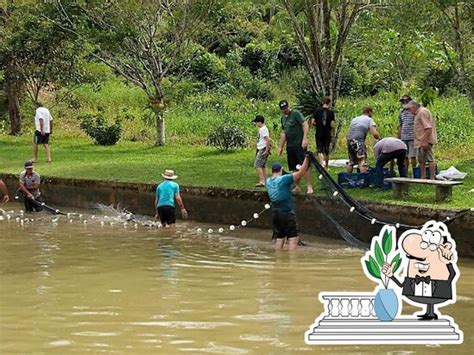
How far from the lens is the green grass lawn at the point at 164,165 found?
563 inches

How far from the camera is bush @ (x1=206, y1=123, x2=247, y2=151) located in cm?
2344

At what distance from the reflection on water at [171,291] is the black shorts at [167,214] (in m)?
0.39

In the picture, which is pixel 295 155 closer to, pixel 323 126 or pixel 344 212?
pixel 323 126

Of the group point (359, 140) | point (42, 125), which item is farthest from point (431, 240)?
point (42, 125)

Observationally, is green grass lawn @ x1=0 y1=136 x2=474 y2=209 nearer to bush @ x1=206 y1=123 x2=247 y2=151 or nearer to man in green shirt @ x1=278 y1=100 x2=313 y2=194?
bush @ x1=206 y1=123 x2=247 y2=151

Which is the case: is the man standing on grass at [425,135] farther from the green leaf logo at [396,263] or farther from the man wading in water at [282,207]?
the green leaf logo at [396,263]

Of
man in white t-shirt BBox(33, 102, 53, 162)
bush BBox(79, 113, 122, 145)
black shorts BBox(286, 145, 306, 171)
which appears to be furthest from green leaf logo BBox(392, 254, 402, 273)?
bush BBox(79, 113, 122, 145)

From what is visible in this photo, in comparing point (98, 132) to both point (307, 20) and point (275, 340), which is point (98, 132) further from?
point (275, 340)

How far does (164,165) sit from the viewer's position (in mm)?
20516

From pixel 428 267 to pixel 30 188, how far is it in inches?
531

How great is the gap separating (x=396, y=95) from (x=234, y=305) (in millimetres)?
17685

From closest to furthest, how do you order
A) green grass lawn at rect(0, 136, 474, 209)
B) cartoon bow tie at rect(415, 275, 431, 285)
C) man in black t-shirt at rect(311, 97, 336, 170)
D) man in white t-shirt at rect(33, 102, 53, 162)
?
cartoon bow tie at rect(415, 275, 431, 285), green grass lawn at rect(0, 136, 474, 209), man in black t-shirt at rect(311, 97, 336, 170), man in white t-shirt at rect(33, 102, 53, 162)

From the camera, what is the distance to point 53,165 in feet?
70.6

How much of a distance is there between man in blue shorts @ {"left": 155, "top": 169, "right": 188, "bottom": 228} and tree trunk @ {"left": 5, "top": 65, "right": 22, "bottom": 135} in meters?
15.4
